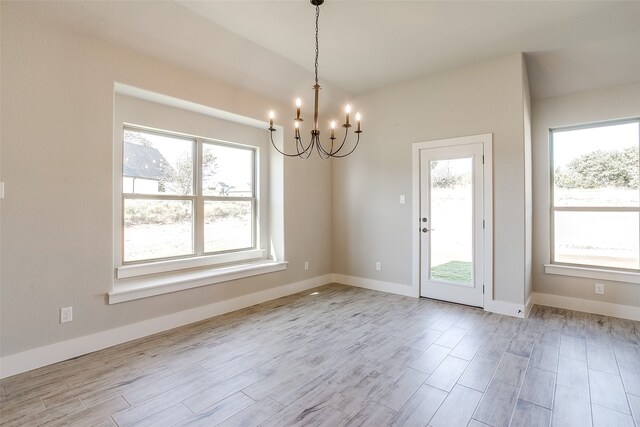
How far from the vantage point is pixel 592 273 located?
372 centimetres

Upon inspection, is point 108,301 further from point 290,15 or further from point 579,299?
point 579,299

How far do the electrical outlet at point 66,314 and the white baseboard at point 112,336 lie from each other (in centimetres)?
17

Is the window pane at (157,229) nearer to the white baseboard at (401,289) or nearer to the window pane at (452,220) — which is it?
the white baseboard at (401,289)

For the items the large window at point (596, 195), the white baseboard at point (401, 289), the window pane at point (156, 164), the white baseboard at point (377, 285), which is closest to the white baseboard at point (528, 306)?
the white baseboard at point (401, 289)

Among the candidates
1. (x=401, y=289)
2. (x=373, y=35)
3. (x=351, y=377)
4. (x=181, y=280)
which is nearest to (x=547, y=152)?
(x=401, y=289)

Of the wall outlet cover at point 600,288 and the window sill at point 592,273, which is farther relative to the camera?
the wall outlet cover at point 600,288

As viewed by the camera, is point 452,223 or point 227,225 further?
point 227,225

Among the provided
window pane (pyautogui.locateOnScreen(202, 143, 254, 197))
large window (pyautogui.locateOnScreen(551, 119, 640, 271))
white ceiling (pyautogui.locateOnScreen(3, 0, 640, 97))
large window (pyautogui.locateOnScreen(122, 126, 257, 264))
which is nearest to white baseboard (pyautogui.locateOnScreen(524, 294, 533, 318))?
large window (pyautogui.locateOnScreen(551, 119, 640, 271))

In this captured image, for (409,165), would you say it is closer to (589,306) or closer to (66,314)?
(589,306)

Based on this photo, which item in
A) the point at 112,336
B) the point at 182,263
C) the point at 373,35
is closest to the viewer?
the point at 112,336

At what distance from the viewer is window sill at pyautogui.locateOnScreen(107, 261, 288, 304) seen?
2.92 meters

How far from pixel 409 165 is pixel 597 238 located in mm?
2418

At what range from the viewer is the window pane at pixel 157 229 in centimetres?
330

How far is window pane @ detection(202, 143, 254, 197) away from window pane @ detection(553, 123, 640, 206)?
415 centimetres
